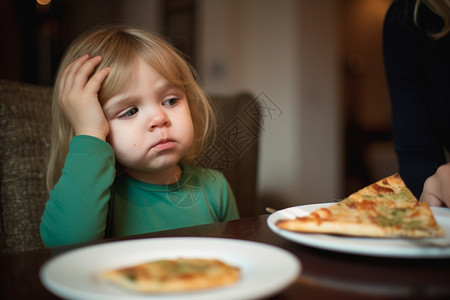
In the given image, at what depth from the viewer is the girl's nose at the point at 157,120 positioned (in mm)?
843

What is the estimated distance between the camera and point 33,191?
3.51 feet

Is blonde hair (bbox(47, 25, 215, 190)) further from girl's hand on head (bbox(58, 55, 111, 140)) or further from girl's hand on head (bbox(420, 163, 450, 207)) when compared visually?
girl's hand on head (bbox(420, 163, 450, 207))

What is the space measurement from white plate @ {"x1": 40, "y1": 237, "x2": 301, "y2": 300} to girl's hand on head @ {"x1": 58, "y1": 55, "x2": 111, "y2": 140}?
444 millimetres

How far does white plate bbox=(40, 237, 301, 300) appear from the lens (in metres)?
0.31

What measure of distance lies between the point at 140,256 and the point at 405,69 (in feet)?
3.50

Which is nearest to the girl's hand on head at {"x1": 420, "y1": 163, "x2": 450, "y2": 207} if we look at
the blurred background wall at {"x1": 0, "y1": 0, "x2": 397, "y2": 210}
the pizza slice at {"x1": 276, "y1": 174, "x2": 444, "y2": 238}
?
the pizza slice at {"x1": 276, "y1": 174, "x2": 444, "y2": 238}

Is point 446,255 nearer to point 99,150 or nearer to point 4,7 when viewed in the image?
point 99,150

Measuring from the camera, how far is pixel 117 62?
889 mm

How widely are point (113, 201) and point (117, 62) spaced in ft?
1.04

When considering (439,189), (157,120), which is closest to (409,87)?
(439,189)

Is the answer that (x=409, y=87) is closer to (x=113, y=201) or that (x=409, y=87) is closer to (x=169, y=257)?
(x=113, y=201)

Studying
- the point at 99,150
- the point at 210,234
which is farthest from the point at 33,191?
the point at 210,234

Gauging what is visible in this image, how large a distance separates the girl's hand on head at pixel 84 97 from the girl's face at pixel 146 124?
0.12 feet

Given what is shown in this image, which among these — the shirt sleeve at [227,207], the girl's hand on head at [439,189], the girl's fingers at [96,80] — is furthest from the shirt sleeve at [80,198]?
the girl's hand on head at [439,189]
